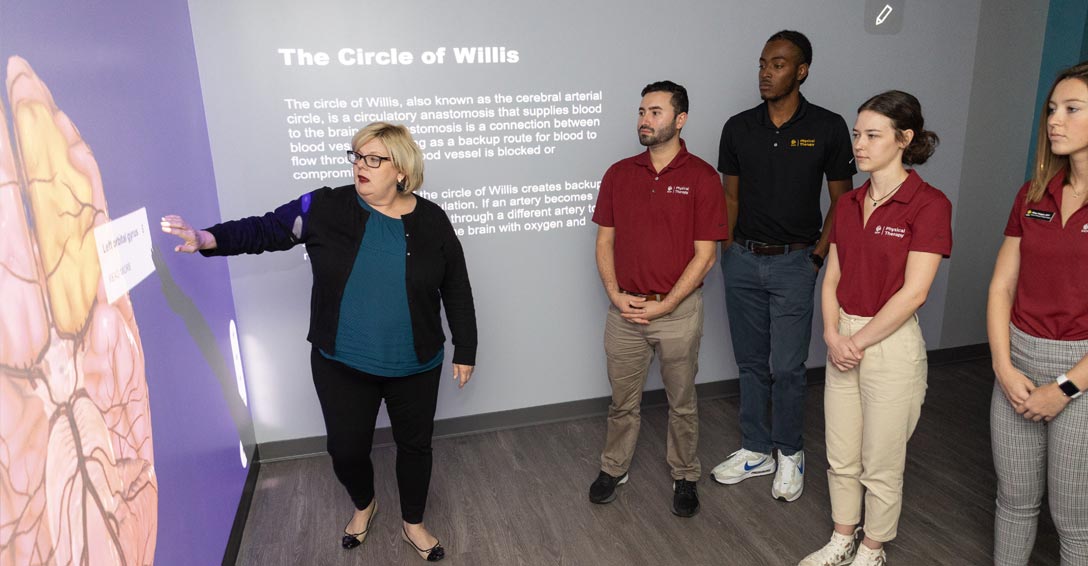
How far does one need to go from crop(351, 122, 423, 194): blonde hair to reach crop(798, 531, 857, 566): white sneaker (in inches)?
77.8

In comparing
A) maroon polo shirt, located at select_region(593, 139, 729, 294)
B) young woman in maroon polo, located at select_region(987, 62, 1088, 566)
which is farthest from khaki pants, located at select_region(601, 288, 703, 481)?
young woman in maroon polo, located at select_region(987, 62, 1088, 566)

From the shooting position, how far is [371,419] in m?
2.48

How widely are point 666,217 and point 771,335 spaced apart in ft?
2.59

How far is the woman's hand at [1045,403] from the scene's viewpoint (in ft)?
6.45

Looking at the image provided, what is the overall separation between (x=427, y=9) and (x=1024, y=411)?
2757 millimetres

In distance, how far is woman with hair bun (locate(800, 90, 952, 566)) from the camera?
7.07 ft

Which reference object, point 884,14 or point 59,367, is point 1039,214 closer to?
point 884,14

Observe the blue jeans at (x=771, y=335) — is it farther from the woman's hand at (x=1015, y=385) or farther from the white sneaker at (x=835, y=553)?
the woman's hand at (x=1015, y=385)

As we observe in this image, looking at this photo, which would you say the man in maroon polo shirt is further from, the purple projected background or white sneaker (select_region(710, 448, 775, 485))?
the purple projected background

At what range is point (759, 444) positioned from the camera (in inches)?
124

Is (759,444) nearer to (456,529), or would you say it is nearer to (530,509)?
(530,509)

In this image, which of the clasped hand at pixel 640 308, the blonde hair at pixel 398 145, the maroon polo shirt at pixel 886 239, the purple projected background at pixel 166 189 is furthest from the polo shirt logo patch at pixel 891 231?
the purple projected background at pixel 166 189

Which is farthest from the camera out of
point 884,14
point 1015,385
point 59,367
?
point 884,14

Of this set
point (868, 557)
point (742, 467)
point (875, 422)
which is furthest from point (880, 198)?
point (742, 467)
